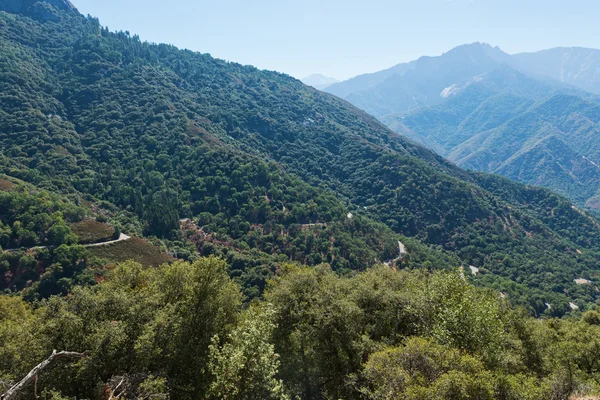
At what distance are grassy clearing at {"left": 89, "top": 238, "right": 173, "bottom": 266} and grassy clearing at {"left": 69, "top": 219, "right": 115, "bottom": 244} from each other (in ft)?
15.4

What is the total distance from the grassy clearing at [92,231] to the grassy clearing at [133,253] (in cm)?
468

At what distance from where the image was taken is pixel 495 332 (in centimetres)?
2264

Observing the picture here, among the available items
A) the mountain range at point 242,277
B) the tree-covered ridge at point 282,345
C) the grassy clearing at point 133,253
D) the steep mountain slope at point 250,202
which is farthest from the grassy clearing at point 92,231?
the tree-covered ridge at point 282,345

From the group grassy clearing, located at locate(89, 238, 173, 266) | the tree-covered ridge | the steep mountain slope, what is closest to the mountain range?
the tree-covered ridge

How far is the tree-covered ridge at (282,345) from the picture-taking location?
17266 millimetres

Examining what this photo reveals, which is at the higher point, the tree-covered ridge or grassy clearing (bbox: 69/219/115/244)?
the tree-covered ridge

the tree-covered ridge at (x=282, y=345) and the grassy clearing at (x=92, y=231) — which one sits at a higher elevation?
the tree-covered ridge at (x=282, y=345)

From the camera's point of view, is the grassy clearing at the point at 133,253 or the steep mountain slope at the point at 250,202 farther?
the steep mountain slope at the point at 250,202

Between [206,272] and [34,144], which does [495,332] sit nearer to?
[206,272]

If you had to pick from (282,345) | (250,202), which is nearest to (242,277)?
(250,202)

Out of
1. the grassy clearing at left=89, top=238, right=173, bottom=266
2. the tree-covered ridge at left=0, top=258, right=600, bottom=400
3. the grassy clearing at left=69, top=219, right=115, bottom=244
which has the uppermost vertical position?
the tree-covered ridge at left=0, top=258, right=600, bottom=400

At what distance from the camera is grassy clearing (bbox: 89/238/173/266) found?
87.6 m

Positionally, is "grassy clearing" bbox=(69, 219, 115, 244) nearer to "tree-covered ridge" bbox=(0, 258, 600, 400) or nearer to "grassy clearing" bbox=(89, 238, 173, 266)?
"grassy clearing" bbox=(89, 238, 173, 266)

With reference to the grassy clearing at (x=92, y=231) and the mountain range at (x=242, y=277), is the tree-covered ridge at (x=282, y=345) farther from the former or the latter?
the grassy clearing at (x=92, y=231)
